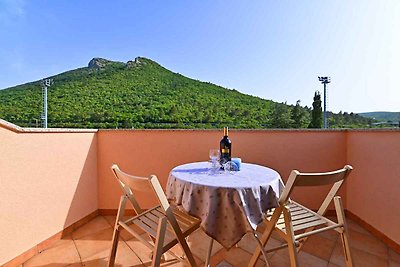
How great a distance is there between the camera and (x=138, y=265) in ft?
6.16

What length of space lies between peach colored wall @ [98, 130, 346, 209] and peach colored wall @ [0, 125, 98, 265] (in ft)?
0.69

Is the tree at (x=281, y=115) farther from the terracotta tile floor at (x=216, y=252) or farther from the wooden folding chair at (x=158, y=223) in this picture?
the wooden folding chair at (x=158, y=223)

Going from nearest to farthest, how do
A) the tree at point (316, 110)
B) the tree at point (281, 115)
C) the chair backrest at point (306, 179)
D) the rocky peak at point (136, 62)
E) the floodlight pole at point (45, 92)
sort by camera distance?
the chair backrest at point (306, 179), the tree at point (281, 115), the floodlight pole at point (45, 92), the tree at point (316, 110), the rocky peak at point (136, 62)

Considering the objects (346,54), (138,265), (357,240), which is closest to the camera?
(138,265)

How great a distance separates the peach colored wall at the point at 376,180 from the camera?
221 centimetres

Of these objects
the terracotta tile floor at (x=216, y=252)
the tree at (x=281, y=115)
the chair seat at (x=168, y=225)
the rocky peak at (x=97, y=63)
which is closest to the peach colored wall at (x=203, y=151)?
the terracotta tile floor at (x=216, y=252)

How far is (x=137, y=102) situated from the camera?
9.04m

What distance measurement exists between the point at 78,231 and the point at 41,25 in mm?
11173

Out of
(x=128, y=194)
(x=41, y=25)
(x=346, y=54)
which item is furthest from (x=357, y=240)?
(x=41, y=25)

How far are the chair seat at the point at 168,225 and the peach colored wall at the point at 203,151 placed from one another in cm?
115

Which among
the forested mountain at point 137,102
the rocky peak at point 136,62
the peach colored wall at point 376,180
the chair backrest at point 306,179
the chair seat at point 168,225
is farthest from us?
the rocky peak at point 136,62

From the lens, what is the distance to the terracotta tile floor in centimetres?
191

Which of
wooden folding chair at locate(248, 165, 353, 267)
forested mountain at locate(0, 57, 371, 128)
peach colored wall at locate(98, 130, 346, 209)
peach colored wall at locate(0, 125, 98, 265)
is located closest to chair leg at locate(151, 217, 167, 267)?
wooden folding chair at locate(248, 165, 353, 267)

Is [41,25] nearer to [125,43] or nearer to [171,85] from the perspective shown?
[125,43]
